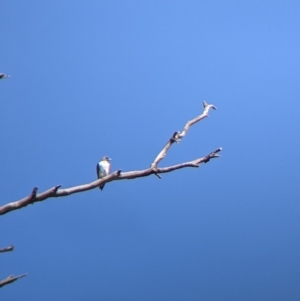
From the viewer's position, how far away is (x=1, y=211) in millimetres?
1254

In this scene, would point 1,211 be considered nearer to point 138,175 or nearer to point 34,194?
point 34,194

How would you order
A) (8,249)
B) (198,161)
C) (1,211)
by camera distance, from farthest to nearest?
(198,161) → (8,249) → (1,211)

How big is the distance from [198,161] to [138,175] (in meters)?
0.26

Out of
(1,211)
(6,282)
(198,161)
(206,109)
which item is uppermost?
(206,109)

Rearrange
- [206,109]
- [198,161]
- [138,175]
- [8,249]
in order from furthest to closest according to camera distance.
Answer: [206,109], [198,161], [138,175], [8,249]

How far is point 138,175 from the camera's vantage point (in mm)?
1562

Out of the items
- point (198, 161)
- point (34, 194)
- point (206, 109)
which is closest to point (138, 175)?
point (198, 161)

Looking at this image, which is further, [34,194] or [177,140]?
[177,140]

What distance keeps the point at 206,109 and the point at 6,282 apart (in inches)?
41.4

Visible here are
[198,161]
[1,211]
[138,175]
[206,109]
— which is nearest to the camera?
[1,211]

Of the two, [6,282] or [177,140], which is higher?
[177,140]

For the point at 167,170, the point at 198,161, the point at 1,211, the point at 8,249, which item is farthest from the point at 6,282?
the point at 198,161

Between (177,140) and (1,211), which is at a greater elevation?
(177,140)

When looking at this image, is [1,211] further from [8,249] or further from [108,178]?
[108,178]
